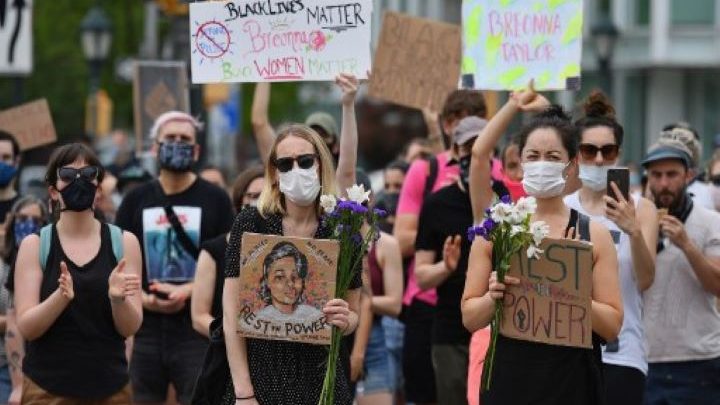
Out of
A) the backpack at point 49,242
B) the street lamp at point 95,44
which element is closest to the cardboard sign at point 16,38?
the backpack at point 49,242

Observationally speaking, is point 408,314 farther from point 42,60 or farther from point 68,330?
point 42,60

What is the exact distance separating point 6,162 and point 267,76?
2635mm

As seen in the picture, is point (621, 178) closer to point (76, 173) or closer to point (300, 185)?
point (300, 185)

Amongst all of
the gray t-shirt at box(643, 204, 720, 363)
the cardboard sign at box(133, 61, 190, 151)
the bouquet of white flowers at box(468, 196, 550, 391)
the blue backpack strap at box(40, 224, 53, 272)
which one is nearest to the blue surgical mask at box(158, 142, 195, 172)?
the blue backpack strap at box(40, 224, 53, 272)

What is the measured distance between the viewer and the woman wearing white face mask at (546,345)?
6.96 meters

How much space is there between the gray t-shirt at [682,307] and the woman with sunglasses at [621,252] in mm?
642

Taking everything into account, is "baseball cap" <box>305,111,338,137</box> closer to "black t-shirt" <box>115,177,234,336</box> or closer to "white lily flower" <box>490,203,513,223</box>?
"black t-shirt" <box>115,177,234,336</box>

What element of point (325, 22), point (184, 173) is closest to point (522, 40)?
point (325, 22)

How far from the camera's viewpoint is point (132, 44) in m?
35.4

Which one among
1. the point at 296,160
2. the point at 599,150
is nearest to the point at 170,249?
the point at 296,160

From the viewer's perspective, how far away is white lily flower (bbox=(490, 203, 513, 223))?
6.75 m

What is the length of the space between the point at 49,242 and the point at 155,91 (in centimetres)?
602

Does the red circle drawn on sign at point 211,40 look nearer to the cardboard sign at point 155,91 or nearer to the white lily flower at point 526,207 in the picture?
the white lily flower at point 526,207

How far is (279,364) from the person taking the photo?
713cm
